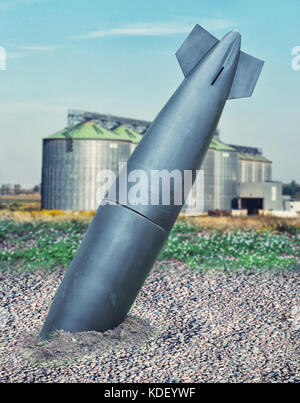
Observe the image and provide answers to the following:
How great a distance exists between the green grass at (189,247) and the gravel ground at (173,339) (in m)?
2.06

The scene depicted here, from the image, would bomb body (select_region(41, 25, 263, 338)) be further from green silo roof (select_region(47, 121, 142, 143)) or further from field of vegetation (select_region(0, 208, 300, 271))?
green silo roof (select_region(47, 121, 142, 143))

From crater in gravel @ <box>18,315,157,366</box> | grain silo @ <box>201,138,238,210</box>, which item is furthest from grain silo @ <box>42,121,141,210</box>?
crater in gravel @ <box>18,315,157,366</box>

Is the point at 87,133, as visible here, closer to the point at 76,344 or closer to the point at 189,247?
the point at 189,247

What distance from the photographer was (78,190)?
37.8 m

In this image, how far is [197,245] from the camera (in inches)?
586

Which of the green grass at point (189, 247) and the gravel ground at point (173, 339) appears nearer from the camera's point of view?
the gravel ground at point (173, 339)

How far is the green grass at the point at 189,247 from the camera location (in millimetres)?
12195

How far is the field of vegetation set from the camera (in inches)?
482

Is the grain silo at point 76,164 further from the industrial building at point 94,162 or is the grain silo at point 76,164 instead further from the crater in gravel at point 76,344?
the crater in gravel at point 76,344

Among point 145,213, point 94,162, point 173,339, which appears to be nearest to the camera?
point 145,213

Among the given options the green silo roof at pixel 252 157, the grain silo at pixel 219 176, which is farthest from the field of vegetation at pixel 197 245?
the green silo roof at pixel 252 157

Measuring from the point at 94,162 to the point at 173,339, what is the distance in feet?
107

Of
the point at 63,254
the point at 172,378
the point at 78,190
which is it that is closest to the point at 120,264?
the point at 172,378

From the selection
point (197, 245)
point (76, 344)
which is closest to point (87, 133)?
point (197, 245)
